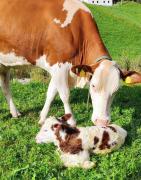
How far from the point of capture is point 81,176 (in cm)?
701

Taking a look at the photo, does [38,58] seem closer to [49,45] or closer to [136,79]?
[49,45]

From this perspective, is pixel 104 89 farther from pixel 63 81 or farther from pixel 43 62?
pixel 43 62

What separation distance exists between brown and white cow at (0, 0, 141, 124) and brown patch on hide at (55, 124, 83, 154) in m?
1.15

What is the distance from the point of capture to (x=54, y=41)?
905 centimetres

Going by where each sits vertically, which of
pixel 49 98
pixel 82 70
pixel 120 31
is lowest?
pixel 120 31

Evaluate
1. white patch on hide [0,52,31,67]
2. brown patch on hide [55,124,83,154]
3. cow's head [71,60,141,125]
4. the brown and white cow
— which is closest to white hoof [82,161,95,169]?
brown patch on hide [55,124,83,154]

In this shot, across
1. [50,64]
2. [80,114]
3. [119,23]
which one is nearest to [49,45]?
[50,64]

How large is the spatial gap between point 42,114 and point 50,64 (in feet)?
3.34

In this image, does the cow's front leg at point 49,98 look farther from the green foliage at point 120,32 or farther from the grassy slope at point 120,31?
the grassy slope at point 120,31

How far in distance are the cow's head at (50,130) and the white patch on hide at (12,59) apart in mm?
1755

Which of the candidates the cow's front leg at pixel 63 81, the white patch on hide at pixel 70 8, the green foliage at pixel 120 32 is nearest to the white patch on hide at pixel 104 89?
the cow's front leg at pixel 63 81

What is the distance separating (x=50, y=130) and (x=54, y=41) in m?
1.90

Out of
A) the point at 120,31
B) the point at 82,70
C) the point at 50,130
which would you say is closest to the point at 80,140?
the point at 50,130

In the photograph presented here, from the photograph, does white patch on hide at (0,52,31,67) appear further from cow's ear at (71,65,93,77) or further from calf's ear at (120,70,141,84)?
calf's ear at (120,70,141,84)
